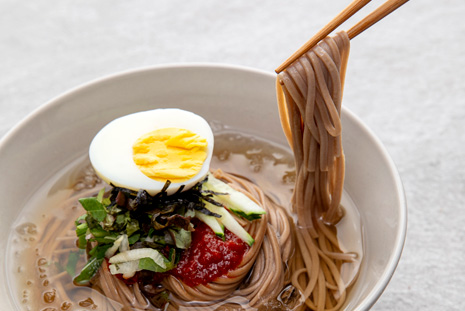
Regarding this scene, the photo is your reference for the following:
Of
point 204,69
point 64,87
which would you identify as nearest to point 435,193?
point 204,69

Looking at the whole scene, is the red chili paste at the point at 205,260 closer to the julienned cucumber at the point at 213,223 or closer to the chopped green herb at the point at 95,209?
the julienned cucumber at the point at 213,223

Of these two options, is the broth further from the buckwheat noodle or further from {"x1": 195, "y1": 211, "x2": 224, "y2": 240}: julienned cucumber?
{"x1": 195, "y1": 211, "x2": 224, "y2": 240}: julienned cucumber

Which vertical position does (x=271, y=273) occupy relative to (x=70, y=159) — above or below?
below

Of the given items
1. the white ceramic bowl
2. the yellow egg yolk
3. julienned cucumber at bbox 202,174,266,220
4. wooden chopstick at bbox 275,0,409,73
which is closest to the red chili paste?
julienned cucumber at bbox 202,174,266,220

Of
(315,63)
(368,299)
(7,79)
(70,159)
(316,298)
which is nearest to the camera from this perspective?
(368,299)

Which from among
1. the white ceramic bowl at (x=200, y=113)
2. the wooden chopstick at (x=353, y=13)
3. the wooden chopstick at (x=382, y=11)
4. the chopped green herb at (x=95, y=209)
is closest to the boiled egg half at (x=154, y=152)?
the chopped green herb at (x=95, y=209)

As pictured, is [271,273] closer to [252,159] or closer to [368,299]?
[368,299]
